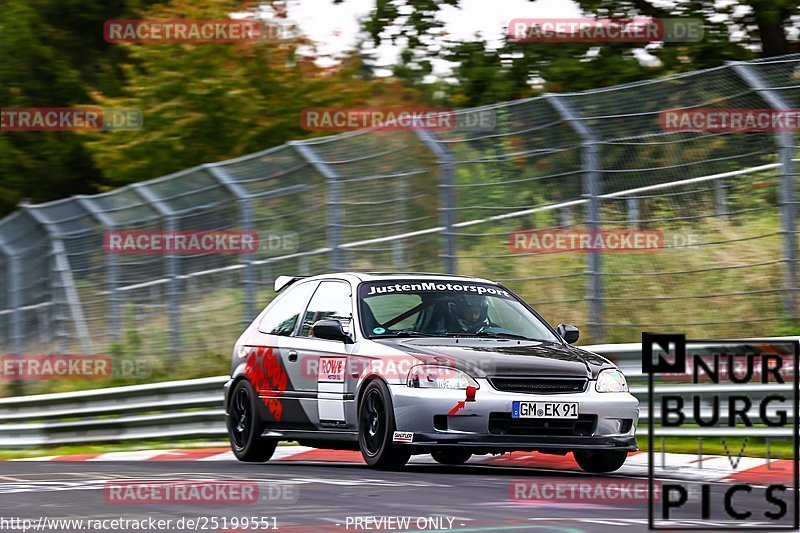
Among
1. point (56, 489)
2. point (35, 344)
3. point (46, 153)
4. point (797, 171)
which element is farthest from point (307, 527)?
point (46, 153)

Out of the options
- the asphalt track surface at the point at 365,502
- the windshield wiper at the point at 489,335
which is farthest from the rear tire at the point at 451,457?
the windshield wiper at the point at 489,335

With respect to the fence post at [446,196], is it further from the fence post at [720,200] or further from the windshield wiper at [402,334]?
the windshield wiper at [402,334]

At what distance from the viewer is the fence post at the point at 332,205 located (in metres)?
15.9

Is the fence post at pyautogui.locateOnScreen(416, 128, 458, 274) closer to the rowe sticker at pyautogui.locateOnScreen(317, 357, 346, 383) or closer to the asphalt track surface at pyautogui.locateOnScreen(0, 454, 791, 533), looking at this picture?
the rowe sticker at pyautogui.locateOnScreen(317, 357, 346, 383)

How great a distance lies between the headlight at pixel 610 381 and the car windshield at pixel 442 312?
101 centimetres

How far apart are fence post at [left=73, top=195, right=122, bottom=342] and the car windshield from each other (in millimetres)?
8794

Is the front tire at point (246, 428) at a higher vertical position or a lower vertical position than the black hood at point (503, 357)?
lower

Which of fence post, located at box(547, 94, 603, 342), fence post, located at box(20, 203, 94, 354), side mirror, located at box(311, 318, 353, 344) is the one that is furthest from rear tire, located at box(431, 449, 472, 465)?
fence post, located at box(20, 203, 94, 354)

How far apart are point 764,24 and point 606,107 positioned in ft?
30.1

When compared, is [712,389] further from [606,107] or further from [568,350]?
[606,107]

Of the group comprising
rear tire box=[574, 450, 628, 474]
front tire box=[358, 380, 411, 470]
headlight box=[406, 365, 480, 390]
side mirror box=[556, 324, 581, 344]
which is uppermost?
headlight box=[406, 365, 480, 390]

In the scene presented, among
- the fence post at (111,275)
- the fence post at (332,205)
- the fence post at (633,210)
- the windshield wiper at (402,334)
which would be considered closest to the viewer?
Result: the windshield wiper at (402,334)

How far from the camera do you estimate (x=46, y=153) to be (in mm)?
32469

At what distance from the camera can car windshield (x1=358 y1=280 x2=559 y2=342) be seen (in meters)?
11.4
